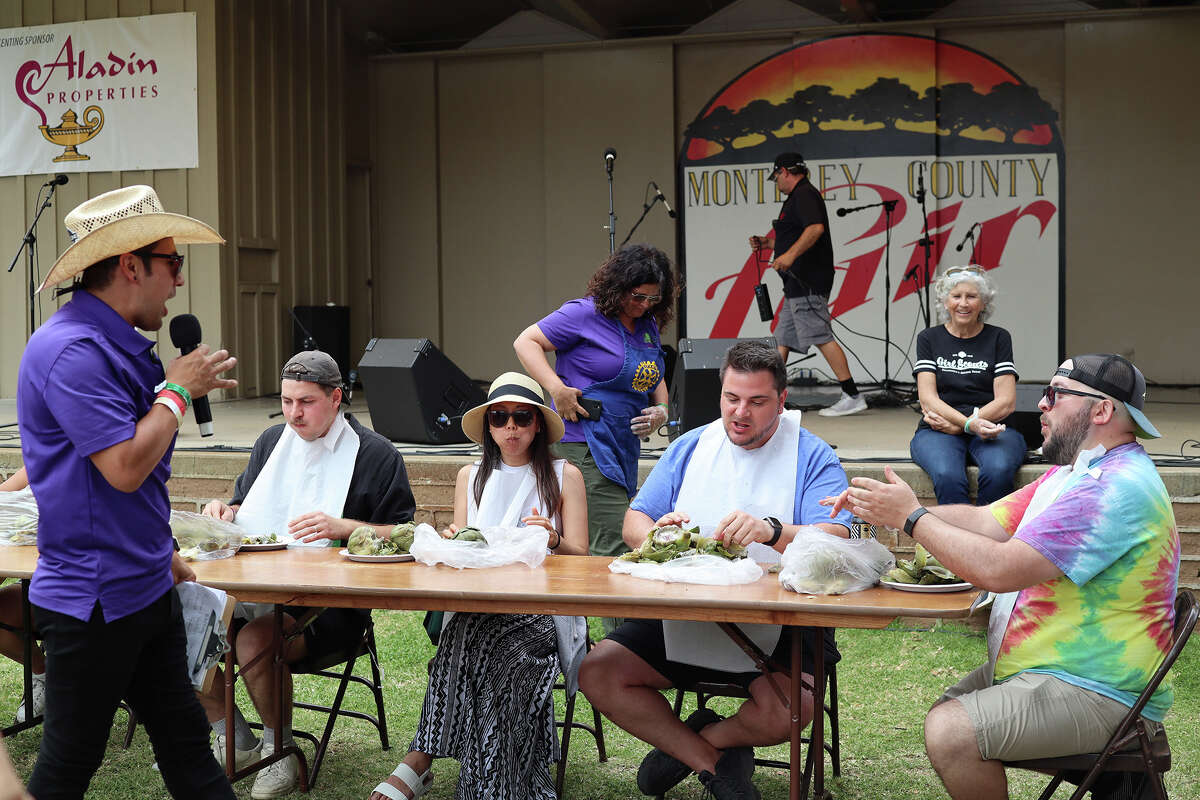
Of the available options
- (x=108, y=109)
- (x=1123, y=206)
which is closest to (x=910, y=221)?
(x=1123, y=206)

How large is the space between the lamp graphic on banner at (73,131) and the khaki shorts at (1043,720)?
8.72 m

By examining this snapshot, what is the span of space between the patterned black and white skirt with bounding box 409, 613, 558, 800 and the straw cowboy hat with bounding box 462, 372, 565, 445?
0.69 meters

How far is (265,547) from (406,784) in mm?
835

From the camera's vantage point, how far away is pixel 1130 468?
2.65 metres

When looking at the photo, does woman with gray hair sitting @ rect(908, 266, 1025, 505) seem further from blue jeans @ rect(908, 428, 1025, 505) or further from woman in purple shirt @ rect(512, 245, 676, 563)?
woman in purple shirt @ rect(512, 245, 676, 563)

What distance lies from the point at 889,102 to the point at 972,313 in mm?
6040

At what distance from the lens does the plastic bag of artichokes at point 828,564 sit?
285cm

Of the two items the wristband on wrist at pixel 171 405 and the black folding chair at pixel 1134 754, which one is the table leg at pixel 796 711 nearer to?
the black folding chair at pixel 1134 754

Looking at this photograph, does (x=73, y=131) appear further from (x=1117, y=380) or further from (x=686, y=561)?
(x=1117, y=380)

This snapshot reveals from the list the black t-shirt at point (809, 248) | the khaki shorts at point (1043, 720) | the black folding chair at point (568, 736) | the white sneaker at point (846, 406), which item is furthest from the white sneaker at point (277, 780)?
the white sneaker at point (846, 406)

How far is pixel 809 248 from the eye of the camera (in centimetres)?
771

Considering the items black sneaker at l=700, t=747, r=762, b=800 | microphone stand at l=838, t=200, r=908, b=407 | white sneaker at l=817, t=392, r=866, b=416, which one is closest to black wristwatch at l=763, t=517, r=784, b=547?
black sneaker at l=700, t=747, r=762, b=800

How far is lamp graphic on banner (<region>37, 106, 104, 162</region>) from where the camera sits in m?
9.40

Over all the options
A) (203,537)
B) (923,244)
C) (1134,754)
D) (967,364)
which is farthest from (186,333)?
(923,244)
